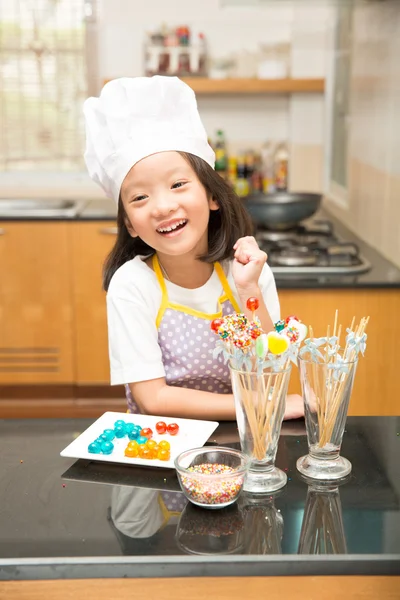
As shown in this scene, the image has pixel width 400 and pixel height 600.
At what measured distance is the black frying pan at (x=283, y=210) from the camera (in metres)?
2.76

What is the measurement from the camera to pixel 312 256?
8.05 ft

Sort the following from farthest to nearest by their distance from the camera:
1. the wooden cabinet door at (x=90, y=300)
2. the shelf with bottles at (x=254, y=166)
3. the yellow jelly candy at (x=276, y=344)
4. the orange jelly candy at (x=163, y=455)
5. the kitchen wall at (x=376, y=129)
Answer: the shelf with bottles at (x=254, y=166)
the wooden cabinet door at (x=90, y=300)
the kitchen wall at (x=376, y=129)
the orange jelly candy at (x=163, y=455)
the yellow jelly candy at (x=276, y=344)

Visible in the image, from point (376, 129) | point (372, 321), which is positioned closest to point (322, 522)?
point (372, 321)

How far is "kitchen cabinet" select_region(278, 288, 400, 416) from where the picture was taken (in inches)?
91.4

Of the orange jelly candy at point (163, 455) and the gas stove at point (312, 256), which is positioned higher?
the orange jelly candy at point (163, 455)

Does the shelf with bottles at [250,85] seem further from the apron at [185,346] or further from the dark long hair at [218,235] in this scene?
the apron at [185,346]

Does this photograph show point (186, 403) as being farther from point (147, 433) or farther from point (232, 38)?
point (232, 38)

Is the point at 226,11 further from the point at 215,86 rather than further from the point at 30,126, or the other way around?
the point at 30,126

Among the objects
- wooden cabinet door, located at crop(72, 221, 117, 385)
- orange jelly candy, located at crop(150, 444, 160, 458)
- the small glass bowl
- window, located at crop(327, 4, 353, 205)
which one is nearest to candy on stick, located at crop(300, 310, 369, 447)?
the small glass bowl

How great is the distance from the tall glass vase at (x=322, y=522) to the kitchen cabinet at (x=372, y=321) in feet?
4.24

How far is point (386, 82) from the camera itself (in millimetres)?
2691

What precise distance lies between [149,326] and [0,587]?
0.67m

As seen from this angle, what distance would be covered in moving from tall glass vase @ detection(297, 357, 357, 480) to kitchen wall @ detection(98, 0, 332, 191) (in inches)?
124

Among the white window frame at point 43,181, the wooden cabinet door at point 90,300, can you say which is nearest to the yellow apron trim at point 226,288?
the wooden cabinet door at point 90,300
